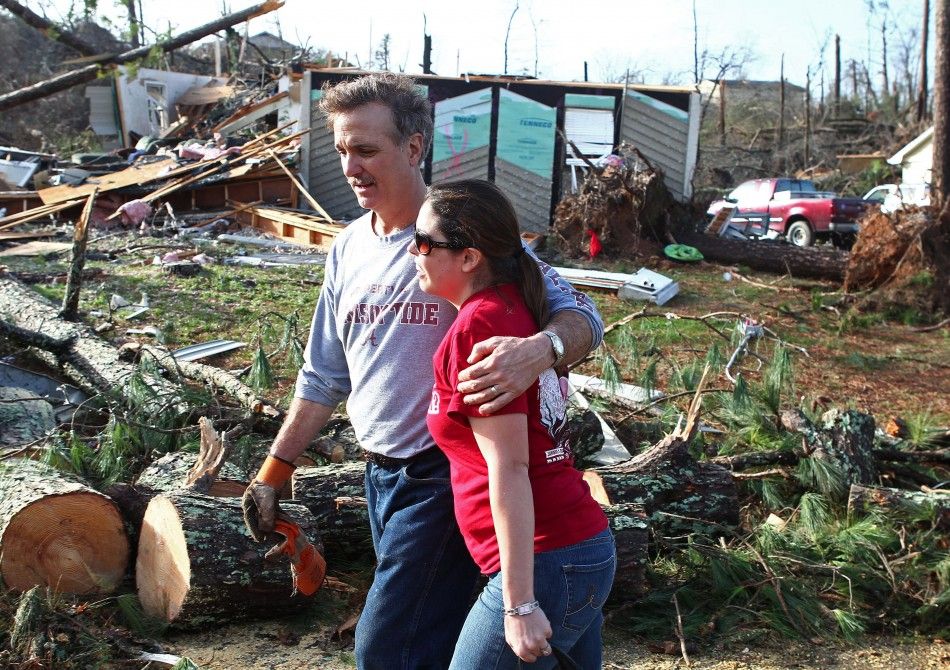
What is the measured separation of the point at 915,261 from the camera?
9.90m

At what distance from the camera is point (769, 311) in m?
9.92

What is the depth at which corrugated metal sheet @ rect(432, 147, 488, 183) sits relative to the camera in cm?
1609

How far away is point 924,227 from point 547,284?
9060 mm

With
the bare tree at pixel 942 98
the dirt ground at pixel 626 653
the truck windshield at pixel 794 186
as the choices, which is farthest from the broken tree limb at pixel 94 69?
the truck windshield at pixel 794 186

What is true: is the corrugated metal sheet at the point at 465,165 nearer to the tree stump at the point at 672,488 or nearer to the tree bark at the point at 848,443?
the tree bark at the point at 848,443

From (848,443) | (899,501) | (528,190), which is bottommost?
(899,501)

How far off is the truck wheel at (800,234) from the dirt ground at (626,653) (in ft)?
50.1

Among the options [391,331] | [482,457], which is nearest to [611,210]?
[391,331]

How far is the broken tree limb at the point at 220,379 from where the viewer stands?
15.6 feet

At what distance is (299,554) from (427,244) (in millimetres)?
1056

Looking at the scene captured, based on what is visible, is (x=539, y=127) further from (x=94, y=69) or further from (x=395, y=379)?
(x=395, y=379)

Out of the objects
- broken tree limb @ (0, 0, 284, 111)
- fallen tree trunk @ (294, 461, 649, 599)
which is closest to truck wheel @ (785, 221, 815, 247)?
broken tree limb @ (0, 0, 284, 111)

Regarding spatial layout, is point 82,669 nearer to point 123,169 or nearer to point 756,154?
point 123,169

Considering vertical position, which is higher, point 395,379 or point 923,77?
point 923,77
